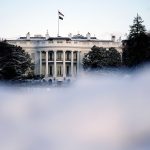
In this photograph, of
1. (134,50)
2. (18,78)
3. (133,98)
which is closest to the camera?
(133,98)

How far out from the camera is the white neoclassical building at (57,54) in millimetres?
109938

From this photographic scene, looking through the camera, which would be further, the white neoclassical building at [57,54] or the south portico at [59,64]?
the white neoclassical building at [57,54]

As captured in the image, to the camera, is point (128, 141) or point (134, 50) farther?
point (134, 50)

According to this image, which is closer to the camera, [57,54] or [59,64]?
[59,64]

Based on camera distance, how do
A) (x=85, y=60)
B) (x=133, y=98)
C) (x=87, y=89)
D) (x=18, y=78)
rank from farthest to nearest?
(x=85, y=60) → (x=18, y=78) → (x=87, y=89) → (x=133, y=98)

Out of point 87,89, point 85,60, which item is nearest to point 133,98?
point 87,89

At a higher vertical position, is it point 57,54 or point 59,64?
point 57,54

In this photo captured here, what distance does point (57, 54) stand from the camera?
4397 inches

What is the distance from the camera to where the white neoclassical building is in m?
110

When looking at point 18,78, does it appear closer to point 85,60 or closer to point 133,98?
point 85,60

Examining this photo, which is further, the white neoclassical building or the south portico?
the white neoclassical building

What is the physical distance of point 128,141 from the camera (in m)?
16.1

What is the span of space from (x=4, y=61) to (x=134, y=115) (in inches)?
3119

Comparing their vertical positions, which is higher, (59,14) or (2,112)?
(59,14)
